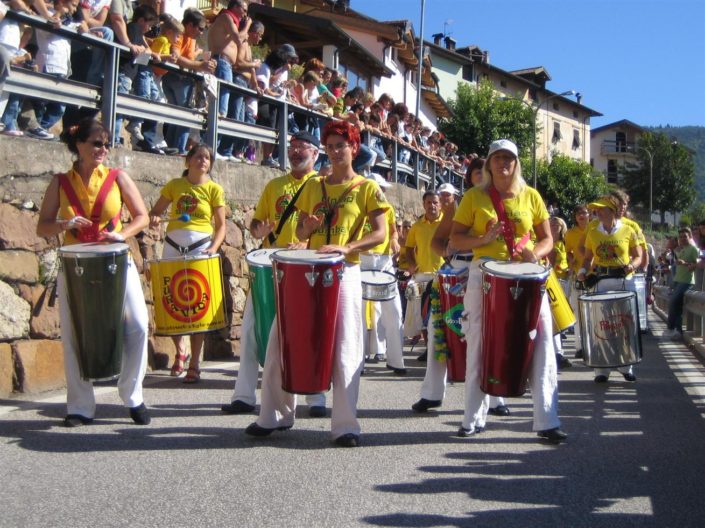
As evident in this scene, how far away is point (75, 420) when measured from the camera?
250 inches

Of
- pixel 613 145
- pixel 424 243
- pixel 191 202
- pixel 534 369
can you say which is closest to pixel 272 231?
pixel 191 202

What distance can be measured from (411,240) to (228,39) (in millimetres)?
3385

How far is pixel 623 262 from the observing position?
33.3ft

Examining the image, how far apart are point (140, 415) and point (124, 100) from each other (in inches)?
163

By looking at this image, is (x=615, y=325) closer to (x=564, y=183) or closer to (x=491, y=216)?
(x=491, y=216)

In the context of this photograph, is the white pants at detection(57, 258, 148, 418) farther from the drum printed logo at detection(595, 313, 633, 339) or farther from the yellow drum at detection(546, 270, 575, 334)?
the drum printed logo at detection(595, 313, 633, 339)

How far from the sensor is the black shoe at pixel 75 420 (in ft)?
20.7

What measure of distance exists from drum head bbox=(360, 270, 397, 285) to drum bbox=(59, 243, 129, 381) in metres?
3.31

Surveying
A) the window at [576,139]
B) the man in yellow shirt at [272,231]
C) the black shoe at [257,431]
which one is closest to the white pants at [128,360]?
the black shoe at [257,431]

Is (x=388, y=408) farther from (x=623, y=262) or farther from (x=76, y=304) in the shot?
(x=623, y=262)

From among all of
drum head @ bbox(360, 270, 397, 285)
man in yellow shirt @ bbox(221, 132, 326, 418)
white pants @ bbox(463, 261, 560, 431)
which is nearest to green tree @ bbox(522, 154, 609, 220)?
drum head @ bbox(360, 270, 397, 285)

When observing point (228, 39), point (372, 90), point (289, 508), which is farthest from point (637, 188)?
point (289, 508)

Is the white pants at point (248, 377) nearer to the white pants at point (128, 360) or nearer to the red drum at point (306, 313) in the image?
the white pants at point (128, 360)

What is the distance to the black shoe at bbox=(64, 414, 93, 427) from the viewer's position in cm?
631
